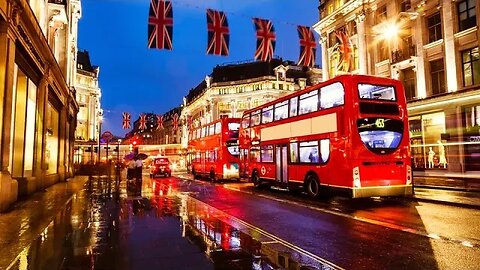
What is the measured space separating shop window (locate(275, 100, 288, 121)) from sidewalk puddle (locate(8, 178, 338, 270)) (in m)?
7.49

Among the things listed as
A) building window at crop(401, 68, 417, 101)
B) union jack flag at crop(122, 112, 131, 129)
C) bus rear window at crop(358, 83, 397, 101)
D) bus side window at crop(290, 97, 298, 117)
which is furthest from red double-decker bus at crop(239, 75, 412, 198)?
union jack flag at crop(122, 112, 131, 129)

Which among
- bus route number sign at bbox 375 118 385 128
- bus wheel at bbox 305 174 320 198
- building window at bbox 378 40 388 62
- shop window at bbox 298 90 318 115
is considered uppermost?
building window at bbox 378 40 388 62

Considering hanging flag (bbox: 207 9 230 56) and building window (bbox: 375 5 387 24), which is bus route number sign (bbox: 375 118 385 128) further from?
building window (bbox: 375 5 387 24)

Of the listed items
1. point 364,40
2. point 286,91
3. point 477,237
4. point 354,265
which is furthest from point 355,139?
point 286,91

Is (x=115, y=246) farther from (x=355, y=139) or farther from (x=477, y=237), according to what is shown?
(x=355, y=139)

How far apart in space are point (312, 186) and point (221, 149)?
11.5m

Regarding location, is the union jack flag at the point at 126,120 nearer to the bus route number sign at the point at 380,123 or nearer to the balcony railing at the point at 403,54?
the balcony railing at the point at 403,54

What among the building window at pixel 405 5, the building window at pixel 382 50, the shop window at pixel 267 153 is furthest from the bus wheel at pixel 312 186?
the building window at pixel 405 5

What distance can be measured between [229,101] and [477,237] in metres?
78.4

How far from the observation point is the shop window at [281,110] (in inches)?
687

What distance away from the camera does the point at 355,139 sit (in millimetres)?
12859

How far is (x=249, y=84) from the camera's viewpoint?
82.6 meters

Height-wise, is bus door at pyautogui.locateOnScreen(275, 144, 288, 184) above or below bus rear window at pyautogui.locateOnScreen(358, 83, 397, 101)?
below

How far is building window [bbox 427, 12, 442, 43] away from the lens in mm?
25188
